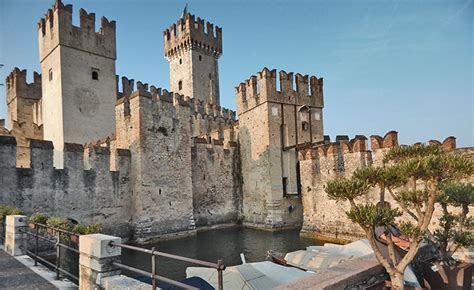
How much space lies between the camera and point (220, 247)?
1603 cm

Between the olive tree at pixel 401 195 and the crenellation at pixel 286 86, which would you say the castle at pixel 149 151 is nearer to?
the crenellation at pixel 286 86

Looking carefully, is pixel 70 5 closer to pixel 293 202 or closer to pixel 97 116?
pixel 97 116

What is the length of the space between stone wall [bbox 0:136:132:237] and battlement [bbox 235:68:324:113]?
30.3 feet

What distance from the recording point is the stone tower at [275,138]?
20203mm

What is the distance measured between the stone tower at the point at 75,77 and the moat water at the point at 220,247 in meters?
9.95

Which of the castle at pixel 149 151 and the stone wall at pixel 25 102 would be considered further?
the stone wall at pixel 25 102

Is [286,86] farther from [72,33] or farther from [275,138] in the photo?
[72,33]

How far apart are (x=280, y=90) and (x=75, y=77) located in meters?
13.8

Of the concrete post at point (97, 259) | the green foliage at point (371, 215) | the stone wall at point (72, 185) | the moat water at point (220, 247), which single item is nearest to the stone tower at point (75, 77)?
the stone wall at point (72, 185)

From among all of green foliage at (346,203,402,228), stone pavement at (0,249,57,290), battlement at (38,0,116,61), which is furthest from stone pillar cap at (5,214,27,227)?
battlement at (38,0,116,61)

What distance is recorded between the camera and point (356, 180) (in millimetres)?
6316

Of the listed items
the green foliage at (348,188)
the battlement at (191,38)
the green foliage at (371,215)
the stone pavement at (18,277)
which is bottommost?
the stone pavement at (18,277)

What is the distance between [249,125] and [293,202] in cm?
610

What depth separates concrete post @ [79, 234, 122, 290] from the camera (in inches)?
187
